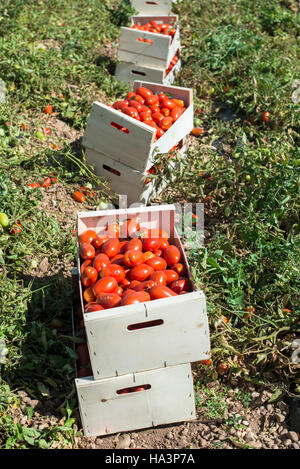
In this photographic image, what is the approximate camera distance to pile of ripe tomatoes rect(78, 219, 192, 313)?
113 inches

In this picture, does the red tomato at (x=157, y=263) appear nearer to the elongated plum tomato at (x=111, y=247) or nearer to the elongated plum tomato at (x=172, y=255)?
the elongated plum tomato at (x=172, y=255)

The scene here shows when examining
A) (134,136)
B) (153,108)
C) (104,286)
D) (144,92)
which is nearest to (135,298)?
(104,286)

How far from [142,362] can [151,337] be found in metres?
0.18

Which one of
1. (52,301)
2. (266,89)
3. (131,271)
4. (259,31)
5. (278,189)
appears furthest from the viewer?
(259,31)

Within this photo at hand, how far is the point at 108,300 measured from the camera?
2.85 meters

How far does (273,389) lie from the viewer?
129 inches

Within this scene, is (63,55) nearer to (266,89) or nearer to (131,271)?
(266,89)

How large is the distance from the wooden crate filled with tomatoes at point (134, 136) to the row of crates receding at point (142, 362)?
1720 millimetres

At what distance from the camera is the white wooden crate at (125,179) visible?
443cm

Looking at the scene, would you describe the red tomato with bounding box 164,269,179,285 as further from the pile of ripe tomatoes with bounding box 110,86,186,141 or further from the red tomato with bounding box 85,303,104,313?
the pile of ripe tomatoes with bounding box 110,86,186,141

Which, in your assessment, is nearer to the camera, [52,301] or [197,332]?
[197,332]

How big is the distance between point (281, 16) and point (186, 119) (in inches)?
158

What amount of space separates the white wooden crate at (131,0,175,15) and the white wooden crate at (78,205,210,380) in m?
5.82

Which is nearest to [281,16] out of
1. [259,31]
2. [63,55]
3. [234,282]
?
[259,31]
